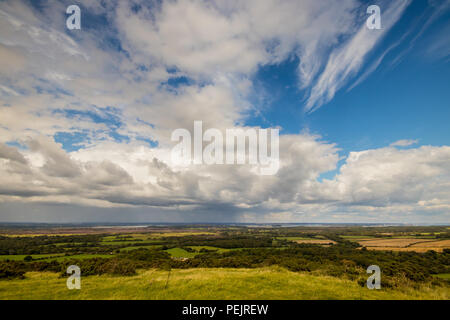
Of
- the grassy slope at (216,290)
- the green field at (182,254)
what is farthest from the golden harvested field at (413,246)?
the grassy slope at (216,290)

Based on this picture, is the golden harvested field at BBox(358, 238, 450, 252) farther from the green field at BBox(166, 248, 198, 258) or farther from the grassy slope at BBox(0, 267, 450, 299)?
the grassy slope at BBox(0, 267, 450, 299)

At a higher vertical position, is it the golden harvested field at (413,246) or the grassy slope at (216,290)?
the grassy slope at (216,290)

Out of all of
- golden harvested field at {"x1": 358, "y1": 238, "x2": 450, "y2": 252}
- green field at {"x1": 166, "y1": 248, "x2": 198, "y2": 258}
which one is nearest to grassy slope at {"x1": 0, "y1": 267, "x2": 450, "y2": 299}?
green field at {"x1": 166, "y1": 248, "x2": 198, "y2": 258}

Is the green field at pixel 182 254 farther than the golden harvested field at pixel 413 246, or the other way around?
the golden harvested field at pixel 413 246

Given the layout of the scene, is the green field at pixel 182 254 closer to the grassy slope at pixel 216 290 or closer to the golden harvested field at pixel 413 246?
the grassy slope at pixel 216 290
